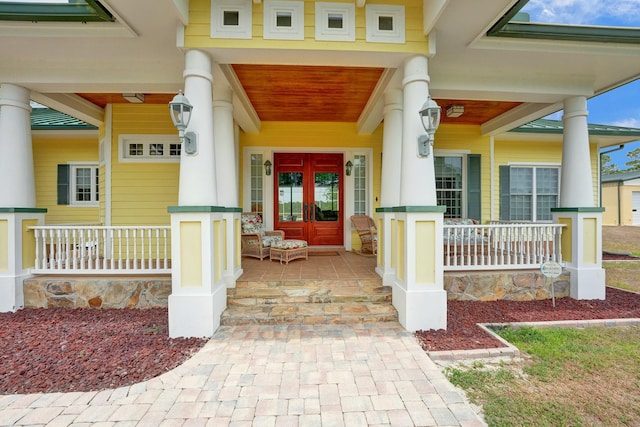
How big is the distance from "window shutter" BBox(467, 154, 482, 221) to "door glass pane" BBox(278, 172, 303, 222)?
3989 millimetres

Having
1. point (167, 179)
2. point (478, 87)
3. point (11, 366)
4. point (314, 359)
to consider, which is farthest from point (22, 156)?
point (478, 87)

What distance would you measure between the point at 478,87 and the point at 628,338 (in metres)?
3.48

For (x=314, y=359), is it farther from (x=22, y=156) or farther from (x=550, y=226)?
(x=22, y=156)

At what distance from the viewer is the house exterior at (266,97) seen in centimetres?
331

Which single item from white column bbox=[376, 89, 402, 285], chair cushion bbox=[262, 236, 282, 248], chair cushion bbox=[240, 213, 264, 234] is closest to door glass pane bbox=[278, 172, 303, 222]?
chair cushion bbox=[240, 213, 264, 234]

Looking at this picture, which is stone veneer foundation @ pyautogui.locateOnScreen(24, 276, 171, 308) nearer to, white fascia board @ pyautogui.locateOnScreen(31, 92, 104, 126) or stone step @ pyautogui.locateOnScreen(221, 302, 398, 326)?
stone step @ pyautogui.locateOnScreen(221, 302, 398, 326)

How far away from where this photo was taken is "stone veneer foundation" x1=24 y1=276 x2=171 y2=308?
4125mm

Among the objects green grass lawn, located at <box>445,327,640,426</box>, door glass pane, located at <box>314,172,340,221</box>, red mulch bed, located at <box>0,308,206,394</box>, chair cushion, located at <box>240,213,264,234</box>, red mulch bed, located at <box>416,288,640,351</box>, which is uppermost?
door glass pane, located at <box>314,172,340,221</box>

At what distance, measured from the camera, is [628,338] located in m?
3.21

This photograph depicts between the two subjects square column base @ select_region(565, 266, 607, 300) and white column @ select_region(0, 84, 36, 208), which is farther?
square column base @ select_region(565, 266, 607, 300)

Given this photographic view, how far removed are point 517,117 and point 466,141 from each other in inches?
51.8

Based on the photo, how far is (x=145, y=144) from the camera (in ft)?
19.3

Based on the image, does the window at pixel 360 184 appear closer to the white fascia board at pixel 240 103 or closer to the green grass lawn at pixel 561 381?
the white fascia board at pixel 240 103

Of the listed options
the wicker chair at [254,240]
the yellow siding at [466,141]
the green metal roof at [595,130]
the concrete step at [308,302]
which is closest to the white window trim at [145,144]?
the wicker chair at [254,240]
